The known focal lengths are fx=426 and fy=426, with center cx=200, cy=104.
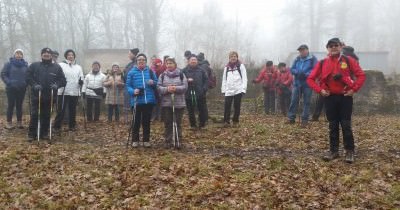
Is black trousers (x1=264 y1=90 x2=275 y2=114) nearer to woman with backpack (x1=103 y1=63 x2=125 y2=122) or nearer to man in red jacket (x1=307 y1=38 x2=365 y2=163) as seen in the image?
woman with backpack (x1=103 y1=63 x2=125 y2=122)

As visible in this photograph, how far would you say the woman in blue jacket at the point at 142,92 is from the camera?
9.53 meters

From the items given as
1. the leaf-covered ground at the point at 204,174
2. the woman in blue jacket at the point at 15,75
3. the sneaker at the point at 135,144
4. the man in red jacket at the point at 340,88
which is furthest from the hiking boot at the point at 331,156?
the woman in blue jacket at the point at 15,75

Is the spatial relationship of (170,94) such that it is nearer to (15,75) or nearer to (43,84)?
(43,84)

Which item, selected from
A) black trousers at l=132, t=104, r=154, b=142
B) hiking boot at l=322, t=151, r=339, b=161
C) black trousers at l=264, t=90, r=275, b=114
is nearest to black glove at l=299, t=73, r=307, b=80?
hiking boot at l=322, t=151, r=339, b=161

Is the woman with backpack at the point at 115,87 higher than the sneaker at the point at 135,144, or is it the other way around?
the woman with backpack at the point at 115,87

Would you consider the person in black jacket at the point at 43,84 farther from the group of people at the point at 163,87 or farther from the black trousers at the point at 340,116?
the black trousers at the point at 340,116

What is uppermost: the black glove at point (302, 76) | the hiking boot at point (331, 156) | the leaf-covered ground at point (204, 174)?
the black glove at point (302, 76)

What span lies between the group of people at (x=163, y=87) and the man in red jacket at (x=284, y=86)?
4.15 metres

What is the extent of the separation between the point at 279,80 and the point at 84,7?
42.1 metres

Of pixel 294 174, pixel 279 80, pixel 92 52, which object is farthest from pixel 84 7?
pixel 294 174

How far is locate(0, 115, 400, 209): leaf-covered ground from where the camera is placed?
6.26 meters

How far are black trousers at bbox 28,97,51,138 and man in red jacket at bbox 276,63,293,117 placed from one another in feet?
30.7

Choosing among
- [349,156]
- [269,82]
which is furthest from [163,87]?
[269,82]

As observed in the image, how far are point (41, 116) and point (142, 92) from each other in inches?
110
